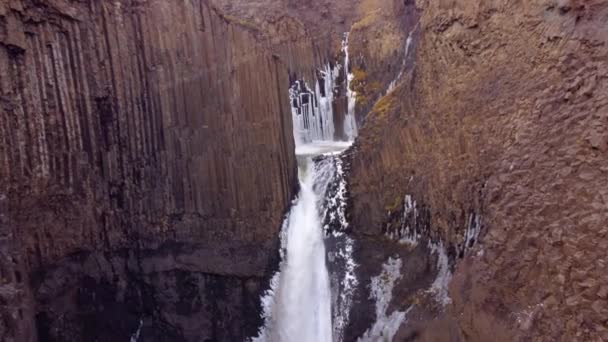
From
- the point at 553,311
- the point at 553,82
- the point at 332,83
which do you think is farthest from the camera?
the point at 332,83

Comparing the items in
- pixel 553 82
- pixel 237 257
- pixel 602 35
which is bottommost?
pixel 237 257

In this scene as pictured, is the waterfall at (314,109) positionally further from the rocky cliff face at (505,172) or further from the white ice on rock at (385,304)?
the white ice on rock at (385,304)

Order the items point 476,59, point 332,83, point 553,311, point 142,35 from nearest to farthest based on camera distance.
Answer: point 553,311
point 476,59
point 142,35
point 332,83

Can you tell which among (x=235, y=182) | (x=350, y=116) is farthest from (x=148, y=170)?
(x=350, y=116)

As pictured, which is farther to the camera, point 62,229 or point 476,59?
point 62,229

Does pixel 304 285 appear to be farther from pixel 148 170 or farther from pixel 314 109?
pixel 314 109

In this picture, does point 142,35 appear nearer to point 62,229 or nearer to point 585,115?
point 62,229

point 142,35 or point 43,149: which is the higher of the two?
point 142,35

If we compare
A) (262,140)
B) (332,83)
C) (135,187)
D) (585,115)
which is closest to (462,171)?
(585,115)
